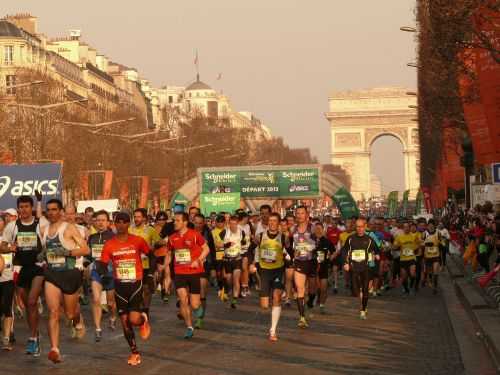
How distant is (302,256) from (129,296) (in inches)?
209

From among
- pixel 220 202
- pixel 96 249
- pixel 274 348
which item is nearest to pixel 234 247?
pixel 96 249

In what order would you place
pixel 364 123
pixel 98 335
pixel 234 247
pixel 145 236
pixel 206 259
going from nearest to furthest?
pixel 98 335, pixel 145 236, pixel 206 259, pixel 234 247, pixel 364 123

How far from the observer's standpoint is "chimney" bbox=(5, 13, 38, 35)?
120500 mm

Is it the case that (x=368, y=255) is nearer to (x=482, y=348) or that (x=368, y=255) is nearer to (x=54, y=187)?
(x=482, y=348)

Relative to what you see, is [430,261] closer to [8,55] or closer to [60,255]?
[60,255]

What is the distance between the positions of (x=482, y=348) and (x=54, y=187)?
14121mm

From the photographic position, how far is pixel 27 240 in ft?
55.6

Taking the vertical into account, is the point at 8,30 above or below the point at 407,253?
above

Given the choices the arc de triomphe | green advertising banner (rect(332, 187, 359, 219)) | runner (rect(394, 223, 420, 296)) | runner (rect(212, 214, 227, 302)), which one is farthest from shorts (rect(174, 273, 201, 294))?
the arc de triomphe

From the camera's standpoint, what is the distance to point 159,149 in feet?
346

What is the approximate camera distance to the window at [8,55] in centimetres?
10756

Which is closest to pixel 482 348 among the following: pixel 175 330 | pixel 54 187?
pixel 175 330

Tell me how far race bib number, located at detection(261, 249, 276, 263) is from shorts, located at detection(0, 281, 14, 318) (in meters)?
3.39

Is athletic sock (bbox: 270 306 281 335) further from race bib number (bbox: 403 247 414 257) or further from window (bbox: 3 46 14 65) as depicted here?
window (bbox: 3 46 14 65)
